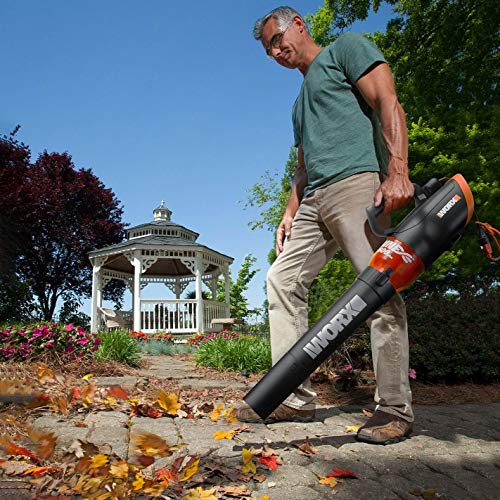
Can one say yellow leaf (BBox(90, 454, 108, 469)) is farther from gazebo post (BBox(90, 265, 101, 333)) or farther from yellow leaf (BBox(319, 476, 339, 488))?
gazebo post (BBox(90, 265, 101, 333))

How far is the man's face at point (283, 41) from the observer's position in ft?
8.21

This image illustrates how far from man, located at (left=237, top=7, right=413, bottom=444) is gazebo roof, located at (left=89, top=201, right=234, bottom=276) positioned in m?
12.4

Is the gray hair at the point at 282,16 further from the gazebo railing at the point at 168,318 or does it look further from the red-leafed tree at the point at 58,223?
the red-leafed tree at the point at 58,223

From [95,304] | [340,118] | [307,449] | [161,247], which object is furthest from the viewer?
[95,304]

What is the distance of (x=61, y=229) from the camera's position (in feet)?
66.6

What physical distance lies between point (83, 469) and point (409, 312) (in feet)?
12.2

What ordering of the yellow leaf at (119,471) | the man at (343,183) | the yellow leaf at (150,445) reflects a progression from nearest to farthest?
the yellow leaf at (119,471) < the yellow leaf at (150,445) < the man at (343,183)

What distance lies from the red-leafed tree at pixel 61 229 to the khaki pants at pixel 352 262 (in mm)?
18624

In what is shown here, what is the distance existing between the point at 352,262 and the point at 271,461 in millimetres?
984

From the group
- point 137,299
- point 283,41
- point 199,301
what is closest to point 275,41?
point 283,41

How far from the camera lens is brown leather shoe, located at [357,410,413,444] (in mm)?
2061

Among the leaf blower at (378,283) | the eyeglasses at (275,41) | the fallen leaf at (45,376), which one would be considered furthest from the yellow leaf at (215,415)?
the eyeglasses at (275,41)

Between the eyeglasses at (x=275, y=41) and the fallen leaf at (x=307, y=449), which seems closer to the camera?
the fallen leaf at (x=307, y=449)

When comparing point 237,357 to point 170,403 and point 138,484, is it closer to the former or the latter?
point 170,403
